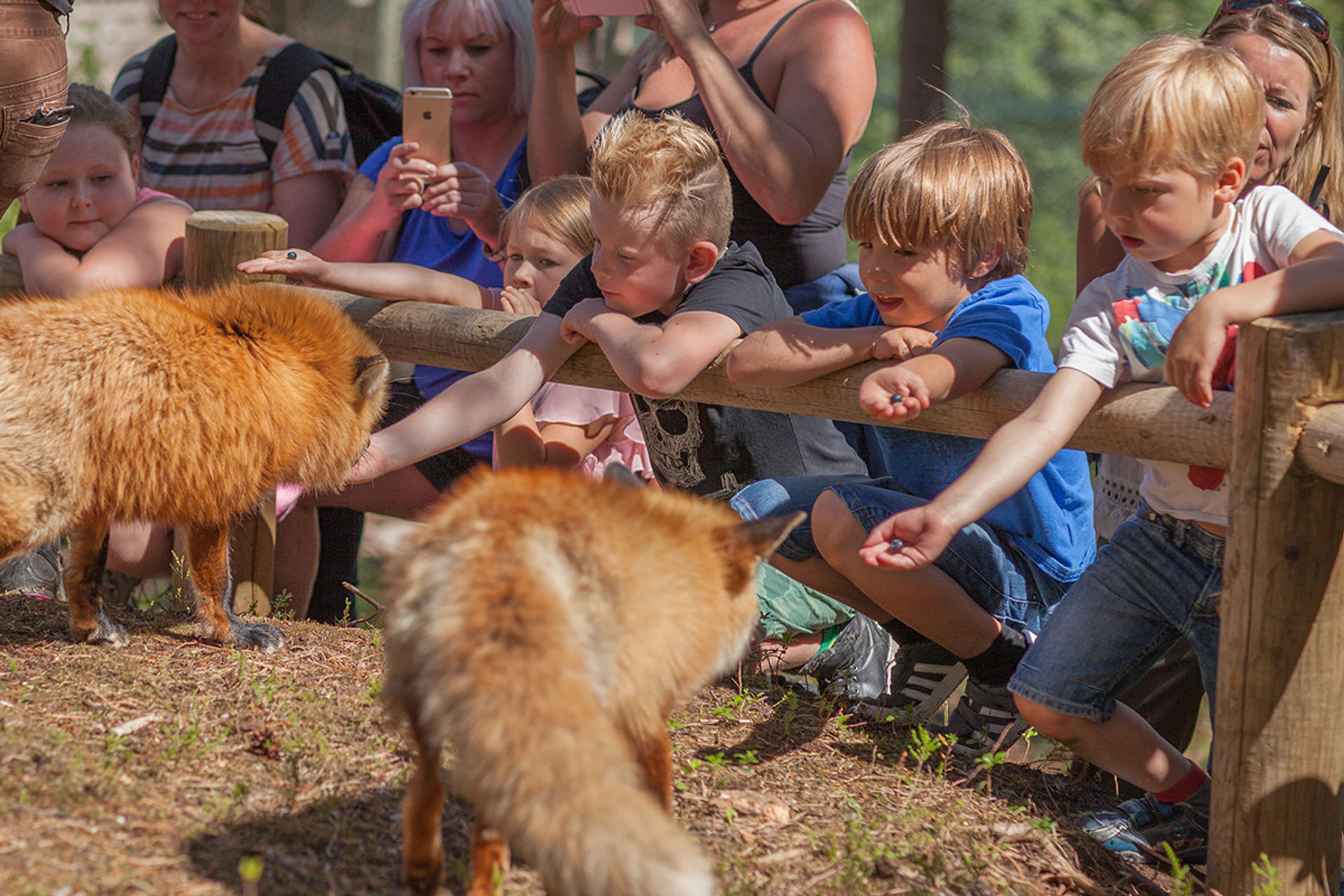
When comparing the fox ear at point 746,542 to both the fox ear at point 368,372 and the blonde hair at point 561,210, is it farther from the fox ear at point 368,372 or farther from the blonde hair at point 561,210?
the blonde hair at point 561,210

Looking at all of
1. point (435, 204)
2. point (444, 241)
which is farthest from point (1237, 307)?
point (444, 241)

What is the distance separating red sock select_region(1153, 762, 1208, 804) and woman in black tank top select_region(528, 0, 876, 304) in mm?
1879

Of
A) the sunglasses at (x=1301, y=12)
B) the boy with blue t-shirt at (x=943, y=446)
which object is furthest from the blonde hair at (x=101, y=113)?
the sunglasses at (x=1301, y=12)

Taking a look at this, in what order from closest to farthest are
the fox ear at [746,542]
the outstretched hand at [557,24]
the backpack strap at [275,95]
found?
the fox ear at [746,542] → the outstretched hand at [557,24] → the backpack strap at [275,95]

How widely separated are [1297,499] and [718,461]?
169 centimetres

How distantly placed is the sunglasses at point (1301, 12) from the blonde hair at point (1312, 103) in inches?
1.0

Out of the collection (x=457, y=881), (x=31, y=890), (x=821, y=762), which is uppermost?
(x=31, y=890)

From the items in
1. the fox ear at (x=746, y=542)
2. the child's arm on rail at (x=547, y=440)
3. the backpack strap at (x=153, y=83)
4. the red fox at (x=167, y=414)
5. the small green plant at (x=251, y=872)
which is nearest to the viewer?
the small green plant at (x=251, y=872)

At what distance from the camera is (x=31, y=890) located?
190 cm

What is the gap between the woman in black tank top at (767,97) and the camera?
3477 mm

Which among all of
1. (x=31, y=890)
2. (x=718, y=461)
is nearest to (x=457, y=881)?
(x=31, y=890)

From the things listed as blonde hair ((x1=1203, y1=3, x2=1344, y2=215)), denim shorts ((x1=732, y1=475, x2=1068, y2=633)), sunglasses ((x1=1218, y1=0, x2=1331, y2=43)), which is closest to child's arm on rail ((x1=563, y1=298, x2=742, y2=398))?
denim shorts ((x1=732, y1=475, x2=1068, y2=633))

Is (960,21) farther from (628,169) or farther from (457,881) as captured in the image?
(457,881)

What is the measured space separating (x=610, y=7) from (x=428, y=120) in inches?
31.8
